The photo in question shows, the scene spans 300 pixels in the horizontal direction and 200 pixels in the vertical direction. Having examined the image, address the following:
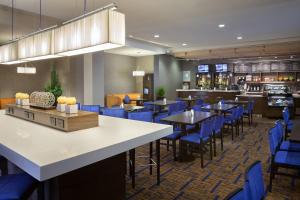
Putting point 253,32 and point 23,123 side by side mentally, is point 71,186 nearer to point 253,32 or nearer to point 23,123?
point 23,123

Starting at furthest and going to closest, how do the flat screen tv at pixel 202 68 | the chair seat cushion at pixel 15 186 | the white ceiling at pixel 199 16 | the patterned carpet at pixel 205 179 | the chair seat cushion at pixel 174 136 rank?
the flat screen tv at pixel 202 68
the white ceiling at pixel 199 16
the chair seat cushion at pixel 174 136
the patterned carpet at pixel 205 179
the chair seat cushion at pixel 15 186

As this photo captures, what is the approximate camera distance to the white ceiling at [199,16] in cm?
463

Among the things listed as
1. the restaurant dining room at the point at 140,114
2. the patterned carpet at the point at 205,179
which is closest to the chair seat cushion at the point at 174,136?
the restaurant dining room at the point at 140,114

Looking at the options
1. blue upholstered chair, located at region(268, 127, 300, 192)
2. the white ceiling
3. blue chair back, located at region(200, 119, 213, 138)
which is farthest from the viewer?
the white ceiling

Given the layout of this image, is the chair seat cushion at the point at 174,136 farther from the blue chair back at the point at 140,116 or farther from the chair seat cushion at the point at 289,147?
the chair seat cushion at the point at 289,147

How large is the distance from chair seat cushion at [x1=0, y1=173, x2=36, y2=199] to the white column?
528 cm

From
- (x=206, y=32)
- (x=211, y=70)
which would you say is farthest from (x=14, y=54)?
(x=211, y=70)

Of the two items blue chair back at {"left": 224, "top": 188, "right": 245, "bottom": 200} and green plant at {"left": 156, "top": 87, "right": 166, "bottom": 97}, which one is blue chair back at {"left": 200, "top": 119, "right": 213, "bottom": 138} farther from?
green plant at {"left": 156, "top": 87, "right": 166, "bottom": 97}

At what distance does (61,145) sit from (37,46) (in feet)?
6.86

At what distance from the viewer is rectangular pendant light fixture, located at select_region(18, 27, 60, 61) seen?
2.98m

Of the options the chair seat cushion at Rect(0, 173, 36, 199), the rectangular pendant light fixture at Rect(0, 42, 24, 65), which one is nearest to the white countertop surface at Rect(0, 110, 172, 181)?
the chair seat cushion at Rect(0, 173, 36, 199)

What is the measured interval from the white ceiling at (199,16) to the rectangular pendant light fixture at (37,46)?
1.52 m

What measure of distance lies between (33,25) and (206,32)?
Answer: 5.51 metres

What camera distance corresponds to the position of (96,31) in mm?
2211
